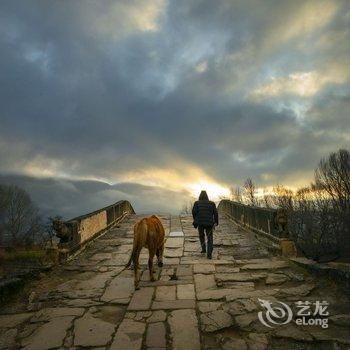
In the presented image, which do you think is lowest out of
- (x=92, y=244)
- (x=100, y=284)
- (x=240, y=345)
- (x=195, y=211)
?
(x=240, y=345)

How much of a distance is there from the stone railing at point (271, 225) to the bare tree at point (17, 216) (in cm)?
5283

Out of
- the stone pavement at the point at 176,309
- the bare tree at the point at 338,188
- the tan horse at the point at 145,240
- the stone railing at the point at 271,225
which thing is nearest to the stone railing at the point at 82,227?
the stone pavement at the point at 176,309

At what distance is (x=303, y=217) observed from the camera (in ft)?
151

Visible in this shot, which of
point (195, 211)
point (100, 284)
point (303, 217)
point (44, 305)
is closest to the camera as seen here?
point (44, 305)

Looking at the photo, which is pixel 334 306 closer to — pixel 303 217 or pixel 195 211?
pixel 195 211

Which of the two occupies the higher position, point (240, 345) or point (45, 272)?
point (45, 272)

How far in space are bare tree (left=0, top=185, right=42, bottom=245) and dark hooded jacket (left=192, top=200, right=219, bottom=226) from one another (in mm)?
55364

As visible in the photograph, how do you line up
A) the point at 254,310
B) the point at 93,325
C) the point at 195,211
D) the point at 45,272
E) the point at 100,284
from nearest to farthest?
the point at 93,325, the point at 254,310, the point at 100,284, the point at 45,272, the point at 195,211

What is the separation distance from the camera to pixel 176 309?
5.89 metres

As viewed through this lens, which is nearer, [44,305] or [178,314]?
[178,314]

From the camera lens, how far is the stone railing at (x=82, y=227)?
32.3ft

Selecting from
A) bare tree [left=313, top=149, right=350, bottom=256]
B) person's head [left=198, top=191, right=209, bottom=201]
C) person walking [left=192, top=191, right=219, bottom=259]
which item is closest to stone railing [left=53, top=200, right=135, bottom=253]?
person walking [left=192, top=191, right=219, bottom=259]

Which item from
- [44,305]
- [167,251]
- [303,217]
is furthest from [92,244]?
[303,217]

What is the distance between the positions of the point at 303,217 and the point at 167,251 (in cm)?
3869
